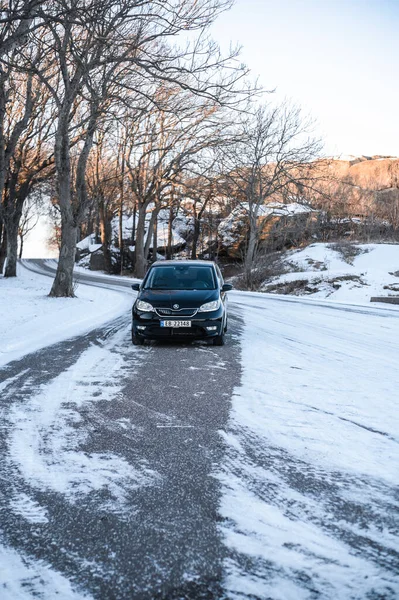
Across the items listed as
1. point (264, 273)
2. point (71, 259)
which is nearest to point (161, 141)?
point (264, 273)

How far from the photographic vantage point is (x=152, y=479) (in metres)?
A: 3.35

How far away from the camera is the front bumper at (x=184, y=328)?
29.5 feet

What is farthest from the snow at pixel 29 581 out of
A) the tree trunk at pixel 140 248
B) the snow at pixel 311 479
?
the tree trunk at pixel 140 248

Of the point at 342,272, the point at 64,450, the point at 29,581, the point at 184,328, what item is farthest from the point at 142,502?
the point at 342,272

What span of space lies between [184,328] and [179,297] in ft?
2.19

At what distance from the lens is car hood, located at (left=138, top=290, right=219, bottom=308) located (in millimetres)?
9219

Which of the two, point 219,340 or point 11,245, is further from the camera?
point 11,245

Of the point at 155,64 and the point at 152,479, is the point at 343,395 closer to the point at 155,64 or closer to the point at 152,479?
the point at 152,479

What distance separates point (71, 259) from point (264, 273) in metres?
14.3

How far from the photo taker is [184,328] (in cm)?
903

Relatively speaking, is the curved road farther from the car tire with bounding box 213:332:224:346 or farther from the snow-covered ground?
the snow-covered ground

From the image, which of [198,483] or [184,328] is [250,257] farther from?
[198,483]

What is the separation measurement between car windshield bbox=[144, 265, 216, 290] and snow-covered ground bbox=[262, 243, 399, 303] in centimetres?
1109

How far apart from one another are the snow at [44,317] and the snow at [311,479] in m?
3.97
